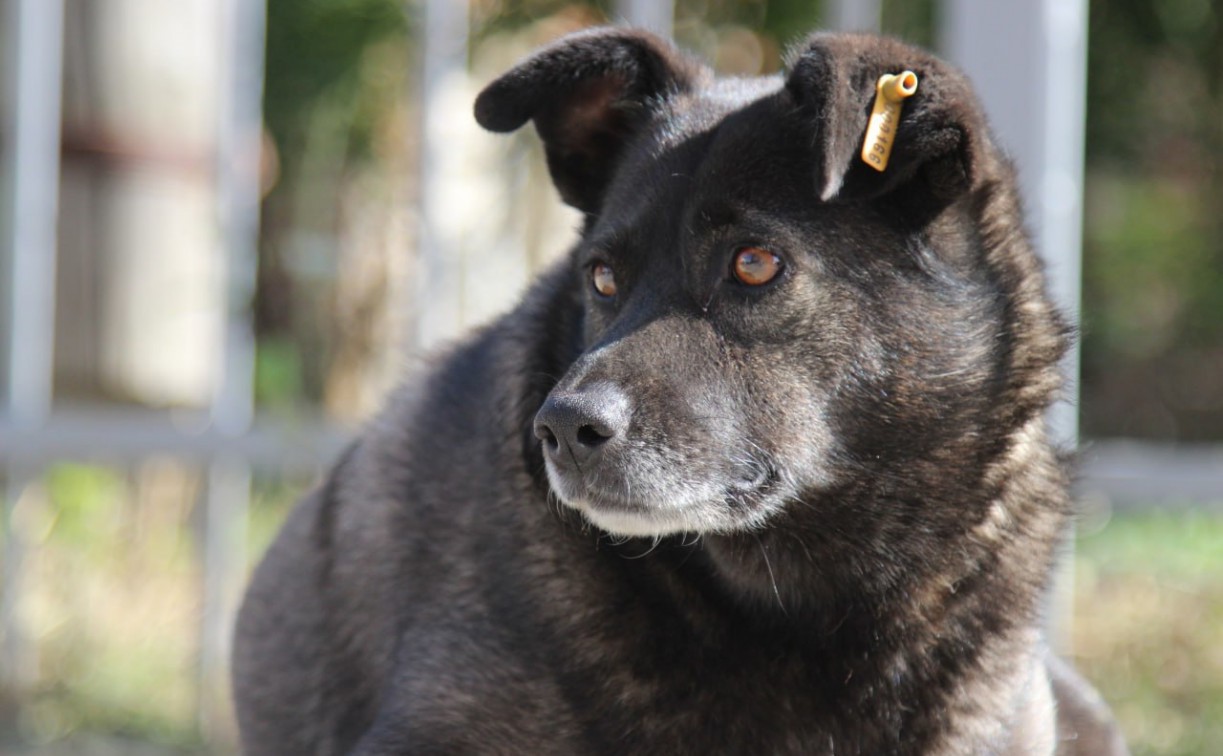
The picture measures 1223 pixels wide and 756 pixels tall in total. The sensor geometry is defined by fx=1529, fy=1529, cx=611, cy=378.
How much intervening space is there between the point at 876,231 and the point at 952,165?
0.17 m

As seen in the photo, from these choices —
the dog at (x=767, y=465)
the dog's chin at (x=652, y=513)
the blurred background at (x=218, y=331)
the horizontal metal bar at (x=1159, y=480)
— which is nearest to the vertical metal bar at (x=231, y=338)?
the blurred background at (x=218, y=331)

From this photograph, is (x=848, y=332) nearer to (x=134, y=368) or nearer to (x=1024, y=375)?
(x=1024, y=375)

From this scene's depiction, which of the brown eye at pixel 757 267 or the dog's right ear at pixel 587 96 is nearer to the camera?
the brown eye at pixel 757 267

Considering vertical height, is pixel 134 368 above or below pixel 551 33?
below

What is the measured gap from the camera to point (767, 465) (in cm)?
248

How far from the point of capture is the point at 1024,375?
268 cm

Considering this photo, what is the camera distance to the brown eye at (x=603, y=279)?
2645 mm

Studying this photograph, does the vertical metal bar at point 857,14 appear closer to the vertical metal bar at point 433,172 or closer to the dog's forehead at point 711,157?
the vertical metal bar at point 433,172

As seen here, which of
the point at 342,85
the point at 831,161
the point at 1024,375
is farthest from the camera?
the point at 342,85

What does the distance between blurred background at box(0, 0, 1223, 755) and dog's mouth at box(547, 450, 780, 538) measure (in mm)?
1227

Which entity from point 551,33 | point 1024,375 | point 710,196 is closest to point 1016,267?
point 1024,375

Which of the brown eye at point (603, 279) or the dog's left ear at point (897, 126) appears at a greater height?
the dog's left ear at point (897, 126)

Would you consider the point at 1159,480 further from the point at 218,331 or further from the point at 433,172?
the point at 218,331

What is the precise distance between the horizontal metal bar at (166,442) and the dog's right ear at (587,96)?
226cm
